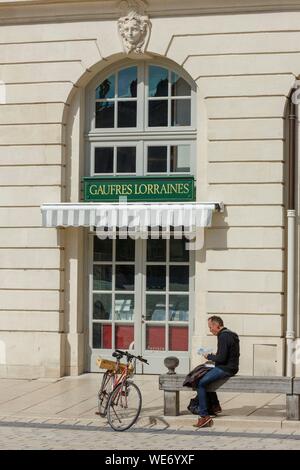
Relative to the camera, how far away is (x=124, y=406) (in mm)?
13055

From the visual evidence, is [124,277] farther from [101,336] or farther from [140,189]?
[140,189]

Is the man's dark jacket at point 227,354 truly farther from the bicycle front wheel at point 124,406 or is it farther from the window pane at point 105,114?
the window pane at point 105,114

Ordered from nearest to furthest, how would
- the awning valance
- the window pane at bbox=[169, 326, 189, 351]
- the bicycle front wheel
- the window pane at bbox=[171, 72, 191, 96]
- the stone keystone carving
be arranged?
the bicycle front wheel < the awning valance < the stone keystone carving < the window pane at bbox=[169, 326, 189, 351] < the window pane at bbox=[171, 72, 191, 96]

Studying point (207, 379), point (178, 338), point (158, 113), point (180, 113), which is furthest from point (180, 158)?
point (207, 379)

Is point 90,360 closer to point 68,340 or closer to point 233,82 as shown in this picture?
point 68,340

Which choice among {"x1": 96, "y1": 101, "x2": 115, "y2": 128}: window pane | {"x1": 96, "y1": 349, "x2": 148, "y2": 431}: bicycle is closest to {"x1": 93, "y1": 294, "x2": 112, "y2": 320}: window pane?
{"x1": 96, "y1": 101, "x2": 115, "y2": 128}: window pane

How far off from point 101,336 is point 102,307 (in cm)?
52

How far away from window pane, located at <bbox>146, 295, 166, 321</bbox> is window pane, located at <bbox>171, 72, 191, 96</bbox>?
143 inches

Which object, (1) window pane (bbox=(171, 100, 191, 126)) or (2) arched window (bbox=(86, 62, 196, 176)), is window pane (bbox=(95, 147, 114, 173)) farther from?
(1) window pane (bbox=(171, 100, 191, 126))

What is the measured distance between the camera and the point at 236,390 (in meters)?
13.0

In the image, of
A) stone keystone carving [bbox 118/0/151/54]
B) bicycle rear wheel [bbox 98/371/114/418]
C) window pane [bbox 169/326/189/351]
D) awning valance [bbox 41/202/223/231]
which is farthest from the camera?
window pane [bbox 169/326/189/351]

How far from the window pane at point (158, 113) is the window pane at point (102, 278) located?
2.73 meters

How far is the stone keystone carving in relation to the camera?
17281 millimetres
